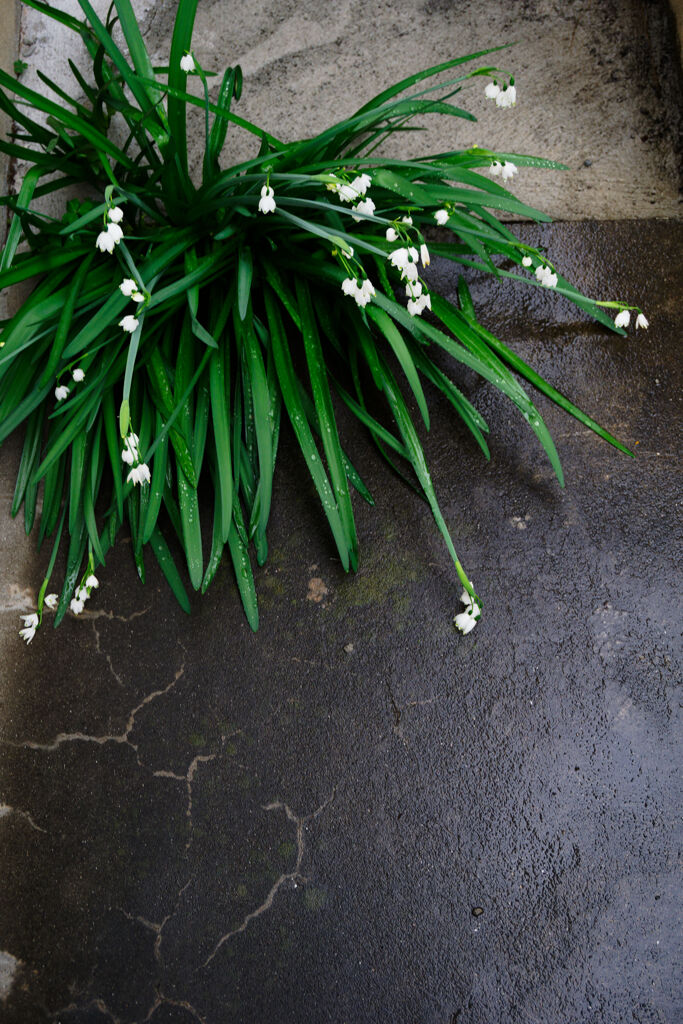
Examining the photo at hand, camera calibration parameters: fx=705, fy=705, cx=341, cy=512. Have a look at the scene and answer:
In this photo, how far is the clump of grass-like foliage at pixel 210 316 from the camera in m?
1.34

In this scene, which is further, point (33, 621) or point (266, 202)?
point (33, 621)

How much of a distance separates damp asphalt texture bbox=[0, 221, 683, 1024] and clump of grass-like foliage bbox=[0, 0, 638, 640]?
0.11 metres

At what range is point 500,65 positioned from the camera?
174cm

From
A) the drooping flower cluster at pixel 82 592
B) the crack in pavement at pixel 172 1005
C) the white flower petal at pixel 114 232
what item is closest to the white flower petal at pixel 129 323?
the white flower petal at pixel 114 232

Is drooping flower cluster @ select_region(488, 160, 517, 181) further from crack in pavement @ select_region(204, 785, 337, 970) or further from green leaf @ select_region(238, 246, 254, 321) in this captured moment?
crack in pavement @ select_region(204, 785, 337, 970)

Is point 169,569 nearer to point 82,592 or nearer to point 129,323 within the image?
point 82,592

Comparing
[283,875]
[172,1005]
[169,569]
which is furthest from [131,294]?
[172,1005]

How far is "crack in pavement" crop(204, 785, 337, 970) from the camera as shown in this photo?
138 centimetres

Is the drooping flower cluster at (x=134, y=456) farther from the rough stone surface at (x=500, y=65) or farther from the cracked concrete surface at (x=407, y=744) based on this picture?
the rough stone surface at (x=500, y=65)

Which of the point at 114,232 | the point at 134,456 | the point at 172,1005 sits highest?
the point at 114,232

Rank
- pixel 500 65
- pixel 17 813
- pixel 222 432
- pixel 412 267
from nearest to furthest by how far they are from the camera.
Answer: pixel 412 267 < pixel 222 432 < pixel 17 813 < pixel 500 65

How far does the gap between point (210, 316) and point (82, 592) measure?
2.11 feet

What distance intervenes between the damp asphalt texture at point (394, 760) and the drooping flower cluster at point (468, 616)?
1.3 inches

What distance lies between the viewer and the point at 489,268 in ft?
4.80
